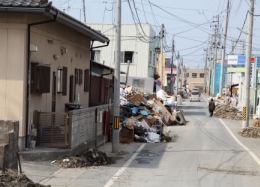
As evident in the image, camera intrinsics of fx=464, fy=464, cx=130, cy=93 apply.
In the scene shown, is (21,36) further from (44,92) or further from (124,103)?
(124,103)

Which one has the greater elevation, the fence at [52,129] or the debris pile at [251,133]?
the fence at [52,129]

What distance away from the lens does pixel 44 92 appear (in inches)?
594

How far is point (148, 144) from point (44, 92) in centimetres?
791

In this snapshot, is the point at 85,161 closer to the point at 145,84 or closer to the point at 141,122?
the point at 141,122

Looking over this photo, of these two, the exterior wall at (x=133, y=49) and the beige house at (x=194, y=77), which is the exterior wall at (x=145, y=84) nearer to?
the exterior wall at (x=133, y=49)

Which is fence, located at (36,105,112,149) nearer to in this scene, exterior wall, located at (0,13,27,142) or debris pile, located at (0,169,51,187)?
exterior wall, located at (0,13,27,142)

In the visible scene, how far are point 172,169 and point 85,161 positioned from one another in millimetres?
2732

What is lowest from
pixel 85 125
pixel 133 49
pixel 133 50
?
pixel 85 125

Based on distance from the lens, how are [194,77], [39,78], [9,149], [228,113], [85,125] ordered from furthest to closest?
[194,77]
[228,113]
[85,125]
[39,78]
[9,149]

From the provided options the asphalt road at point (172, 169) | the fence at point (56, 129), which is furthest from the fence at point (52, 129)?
the asphalt road at point (172, 169)

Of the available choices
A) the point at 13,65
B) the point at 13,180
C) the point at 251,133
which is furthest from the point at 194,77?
the point at 13,180

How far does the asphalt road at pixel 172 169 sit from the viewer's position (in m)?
12.2

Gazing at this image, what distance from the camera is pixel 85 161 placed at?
14.5 m

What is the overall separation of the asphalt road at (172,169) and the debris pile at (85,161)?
380 mm
